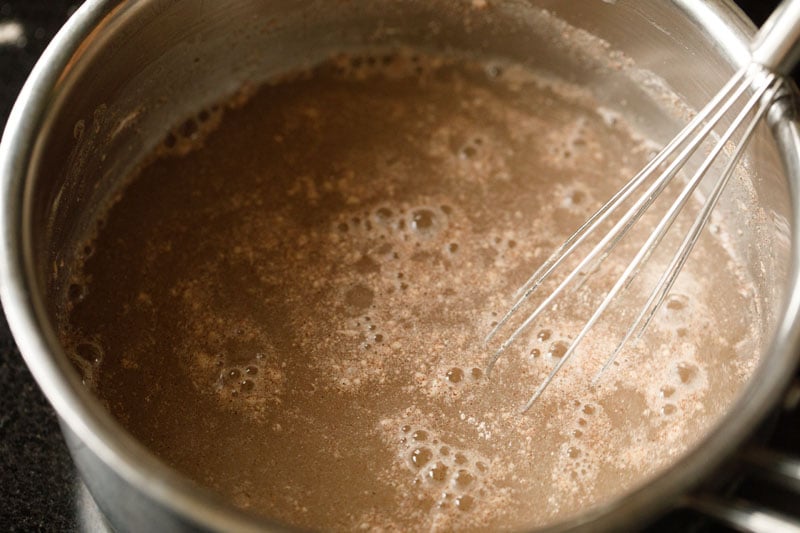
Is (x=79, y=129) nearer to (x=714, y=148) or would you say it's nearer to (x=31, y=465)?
(x=31, y=465)

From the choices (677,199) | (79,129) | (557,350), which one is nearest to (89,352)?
(79,129)

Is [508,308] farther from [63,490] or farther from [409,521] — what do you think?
[63,490]

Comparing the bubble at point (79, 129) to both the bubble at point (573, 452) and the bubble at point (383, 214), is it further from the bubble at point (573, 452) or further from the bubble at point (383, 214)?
the bubble at point (573, 452)

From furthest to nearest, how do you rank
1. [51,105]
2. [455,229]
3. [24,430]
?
1. [455,229]
2. [24,430]
3. [51,105]

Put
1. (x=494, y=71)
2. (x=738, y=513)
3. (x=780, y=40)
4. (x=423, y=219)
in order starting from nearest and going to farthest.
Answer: (x=738, y=513) < (x=780, y=40) < (x=423, y=219) < (x=494, y=71)

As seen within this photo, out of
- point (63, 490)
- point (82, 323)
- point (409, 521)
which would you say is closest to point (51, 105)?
point (82, 323)

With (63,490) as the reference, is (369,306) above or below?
above

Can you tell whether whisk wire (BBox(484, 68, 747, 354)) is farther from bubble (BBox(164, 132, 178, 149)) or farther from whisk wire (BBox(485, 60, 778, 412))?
bubble (BBox(164, 132, 178, 149))
